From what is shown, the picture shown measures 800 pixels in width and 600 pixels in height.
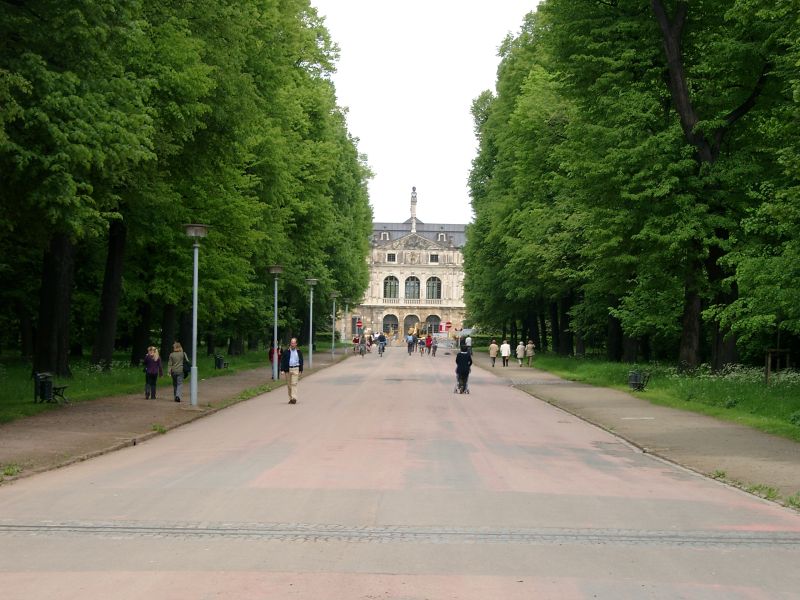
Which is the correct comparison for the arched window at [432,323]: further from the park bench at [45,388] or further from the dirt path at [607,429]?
the park bench at [45,388]

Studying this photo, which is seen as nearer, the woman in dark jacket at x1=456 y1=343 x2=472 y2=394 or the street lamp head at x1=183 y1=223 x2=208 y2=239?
the street lamp head at x1=183 y1=223 x2=208 y2=239

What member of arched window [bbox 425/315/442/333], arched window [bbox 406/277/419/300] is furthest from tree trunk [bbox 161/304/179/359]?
arched window [bbox 406/277/419/300]

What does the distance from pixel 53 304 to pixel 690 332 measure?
18.5 meters

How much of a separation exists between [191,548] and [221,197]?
83.9 feet

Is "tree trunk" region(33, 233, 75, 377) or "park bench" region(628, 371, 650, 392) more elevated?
"tree trunk" region(33, 233, 75, 377)

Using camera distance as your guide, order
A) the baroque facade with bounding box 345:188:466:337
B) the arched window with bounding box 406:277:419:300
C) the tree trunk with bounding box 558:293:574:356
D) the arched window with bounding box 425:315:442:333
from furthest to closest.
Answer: the arched window with bounding box 406:277:419:300 → the arched window with bounding box 425:315:442:333 → the baroque facade with bounding box 345:188:466:337 → the tree trunk with bounding box 558:293:574:356

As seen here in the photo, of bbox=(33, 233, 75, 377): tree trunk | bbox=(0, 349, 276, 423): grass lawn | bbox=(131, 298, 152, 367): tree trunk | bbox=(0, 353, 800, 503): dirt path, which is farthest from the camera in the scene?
bbox=(131, 298, 152, 367): tree trunk

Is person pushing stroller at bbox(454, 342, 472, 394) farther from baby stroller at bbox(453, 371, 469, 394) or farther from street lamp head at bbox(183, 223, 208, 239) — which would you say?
street lamp head at bbox(183, 223, 208, 239)

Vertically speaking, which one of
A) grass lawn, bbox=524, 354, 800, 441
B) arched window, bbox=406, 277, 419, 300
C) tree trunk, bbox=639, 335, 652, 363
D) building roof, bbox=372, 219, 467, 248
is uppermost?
building roof, bbox=372, 219, 467, 248

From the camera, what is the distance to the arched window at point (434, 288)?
153 metres

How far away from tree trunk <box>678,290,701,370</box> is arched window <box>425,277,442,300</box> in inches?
4789

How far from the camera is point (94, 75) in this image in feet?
63.8

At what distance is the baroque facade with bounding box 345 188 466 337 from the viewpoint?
151m

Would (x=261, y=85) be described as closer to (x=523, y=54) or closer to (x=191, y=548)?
(x=523, y=54)
